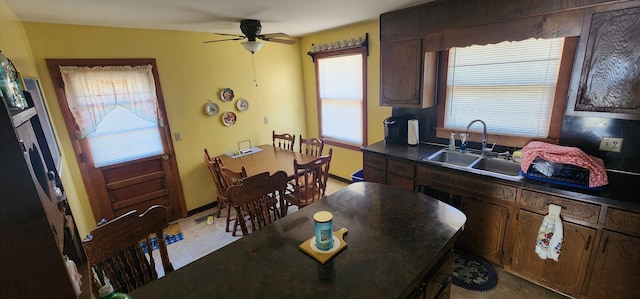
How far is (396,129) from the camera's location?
301 centimetres

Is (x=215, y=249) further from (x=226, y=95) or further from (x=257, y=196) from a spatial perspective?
(x=226, y=95)

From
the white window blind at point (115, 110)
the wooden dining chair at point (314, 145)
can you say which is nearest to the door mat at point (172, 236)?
the white window blind at point (115, 110)

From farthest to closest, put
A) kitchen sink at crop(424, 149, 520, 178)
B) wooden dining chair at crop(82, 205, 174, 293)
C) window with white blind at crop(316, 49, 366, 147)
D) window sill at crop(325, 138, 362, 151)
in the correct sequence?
window sill at crop(325, 138, 362, 151) < window with white blind at crop(316, 49, 366, 147) < kitchen sink at crop(424, 149, 520, 178) < wooden dining chair at crop(82, 205, 174, 293)

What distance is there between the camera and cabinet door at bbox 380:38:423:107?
8.48ft

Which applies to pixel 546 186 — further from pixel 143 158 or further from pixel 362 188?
pixel 143 158

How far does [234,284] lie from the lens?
1.07 metres

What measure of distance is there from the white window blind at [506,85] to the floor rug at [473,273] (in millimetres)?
1202

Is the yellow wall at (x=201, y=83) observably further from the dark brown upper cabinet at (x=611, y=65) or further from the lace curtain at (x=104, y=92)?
the dark brown upper cabinet at (x=611, y=65)

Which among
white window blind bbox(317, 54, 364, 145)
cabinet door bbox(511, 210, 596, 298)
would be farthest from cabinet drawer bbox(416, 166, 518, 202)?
white window blind bbox(317, 54, 364, 145)

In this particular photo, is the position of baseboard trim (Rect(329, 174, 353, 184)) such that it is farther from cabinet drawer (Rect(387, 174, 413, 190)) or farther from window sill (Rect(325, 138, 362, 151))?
cabinet drawer (Rect(387, 174, 413, 190))

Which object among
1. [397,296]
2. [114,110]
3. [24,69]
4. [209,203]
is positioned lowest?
[209,203]

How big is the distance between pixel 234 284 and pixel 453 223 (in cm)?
113

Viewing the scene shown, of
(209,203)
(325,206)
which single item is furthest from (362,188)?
(209,203)

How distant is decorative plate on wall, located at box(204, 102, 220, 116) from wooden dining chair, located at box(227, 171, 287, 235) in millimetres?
2065
